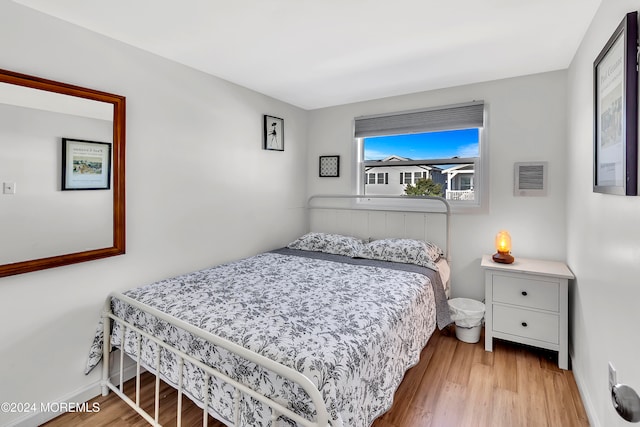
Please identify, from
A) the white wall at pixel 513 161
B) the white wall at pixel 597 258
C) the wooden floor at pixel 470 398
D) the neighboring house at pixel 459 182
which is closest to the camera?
the white wall at pixel 597 258

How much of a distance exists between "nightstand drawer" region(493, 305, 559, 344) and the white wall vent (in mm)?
1025

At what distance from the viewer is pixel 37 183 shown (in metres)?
1.75

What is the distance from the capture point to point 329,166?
3795 millimetres

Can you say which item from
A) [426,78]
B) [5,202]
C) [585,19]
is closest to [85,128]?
[5,202]

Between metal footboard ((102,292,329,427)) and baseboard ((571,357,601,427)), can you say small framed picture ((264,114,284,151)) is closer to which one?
metal footboard ((102,292,329,427))

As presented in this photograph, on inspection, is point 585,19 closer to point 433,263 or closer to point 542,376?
point 433,263

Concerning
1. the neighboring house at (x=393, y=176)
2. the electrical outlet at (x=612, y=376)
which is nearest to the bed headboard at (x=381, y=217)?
the neighboring house at (x=393, y=176)

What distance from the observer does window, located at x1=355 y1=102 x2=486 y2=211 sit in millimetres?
3043

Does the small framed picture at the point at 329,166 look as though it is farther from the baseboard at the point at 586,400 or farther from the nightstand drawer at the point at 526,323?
the baseboard at the point at 586,400

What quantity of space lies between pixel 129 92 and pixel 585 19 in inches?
116

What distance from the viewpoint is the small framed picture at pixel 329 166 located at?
147 inches

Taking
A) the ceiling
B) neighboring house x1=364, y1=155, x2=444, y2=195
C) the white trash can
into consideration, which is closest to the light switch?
the ceiling

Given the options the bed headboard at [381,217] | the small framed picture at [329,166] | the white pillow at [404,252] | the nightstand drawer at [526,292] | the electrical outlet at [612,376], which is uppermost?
the small framed picture at [329,166]

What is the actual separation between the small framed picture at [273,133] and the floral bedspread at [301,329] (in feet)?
4.80
